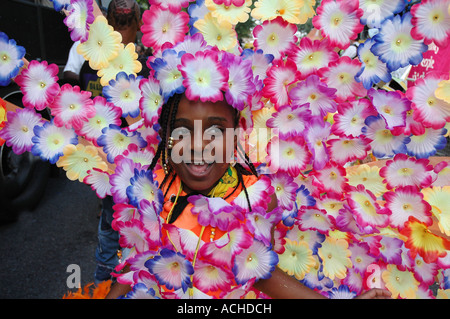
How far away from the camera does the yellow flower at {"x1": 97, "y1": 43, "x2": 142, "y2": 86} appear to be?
1.34 metres

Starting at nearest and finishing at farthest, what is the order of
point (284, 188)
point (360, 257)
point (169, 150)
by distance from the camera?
point (169, 150) < point (284, 188) < point (360, 257)

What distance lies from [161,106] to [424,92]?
91 centimetres

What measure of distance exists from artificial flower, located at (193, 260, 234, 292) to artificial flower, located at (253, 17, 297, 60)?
2.61 ft

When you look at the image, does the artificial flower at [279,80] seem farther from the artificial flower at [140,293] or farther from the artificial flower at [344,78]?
the artificial flower at [140,293]

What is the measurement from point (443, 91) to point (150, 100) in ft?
3.25

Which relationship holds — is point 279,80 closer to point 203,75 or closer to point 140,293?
point 203,75

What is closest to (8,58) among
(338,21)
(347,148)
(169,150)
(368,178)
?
(169,150)

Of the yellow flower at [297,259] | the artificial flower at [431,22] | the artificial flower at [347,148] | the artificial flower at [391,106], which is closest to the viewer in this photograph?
the artificial flower at [431,22]

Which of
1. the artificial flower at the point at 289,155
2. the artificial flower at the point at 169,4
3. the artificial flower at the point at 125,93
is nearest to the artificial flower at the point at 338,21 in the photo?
the artificial flower at the point at 289,155

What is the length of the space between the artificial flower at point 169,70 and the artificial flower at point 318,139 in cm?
50

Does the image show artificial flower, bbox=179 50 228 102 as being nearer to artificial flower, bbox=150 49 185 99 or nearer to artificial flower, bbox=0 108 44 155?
artificial flower, bbox=150 49 185 99

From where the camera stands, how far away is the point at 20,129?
1.26 m

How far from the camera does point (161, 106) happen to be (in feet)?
4.05

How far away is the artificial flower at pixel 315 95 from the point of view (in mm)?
1250
